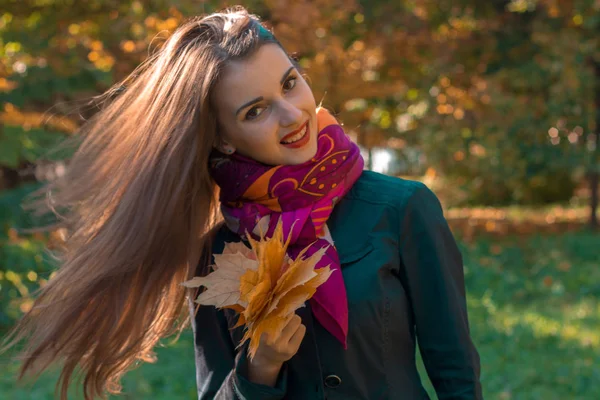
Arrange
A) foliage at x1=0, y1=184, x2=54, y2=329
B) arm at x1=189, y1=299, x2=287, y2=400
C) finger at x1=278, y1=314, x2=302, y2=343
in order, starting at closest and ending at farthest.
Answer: finger at x1=278, y1=314, x2=302, y2=343, arm at x1=189, y1=299, x2=287, y2=400, foliage at x1=0, y1=184, x2=54, y2=329

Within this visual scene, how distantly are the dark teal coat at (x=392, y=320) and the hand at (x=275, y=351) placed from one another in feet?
0.11

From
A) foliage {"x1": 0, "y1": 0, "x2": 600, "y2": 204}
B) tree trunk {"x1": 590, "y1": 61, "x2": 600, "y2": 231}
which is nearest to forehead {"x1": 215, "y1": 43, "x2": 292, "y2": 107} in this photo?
foliage {"x1": 0, "y1": 0, "x2": 600, "y2": 204}

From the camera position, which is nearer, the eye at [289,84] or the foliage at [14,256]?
the eye at [289,84]

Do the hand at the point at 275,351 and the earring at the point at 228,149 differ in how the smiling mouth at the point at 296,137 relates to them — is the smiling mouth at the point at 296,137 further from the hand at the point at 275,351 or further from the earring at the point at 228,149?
the hand at the point at 275,351

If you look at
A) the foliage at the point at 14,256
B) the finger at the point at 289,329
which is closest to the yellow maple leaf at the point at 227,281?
→ the finger at the point at 289,329

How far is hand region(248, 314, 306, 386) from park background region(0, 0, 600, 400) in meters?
3.00

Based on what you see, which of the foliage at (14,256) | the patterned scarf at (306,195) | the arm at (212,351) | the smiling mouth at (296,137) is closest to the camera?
the patterned scarf at (306,195)

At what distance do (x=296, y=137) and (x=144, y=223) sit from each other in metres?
0.53

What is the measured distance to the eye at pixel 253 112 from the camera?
220cm

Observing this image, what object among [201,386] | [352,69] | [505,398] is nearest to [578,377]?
[505,398]

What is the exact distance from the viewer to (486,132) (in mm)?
11344

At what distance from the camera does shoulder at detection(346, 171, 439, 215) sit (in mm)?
2156

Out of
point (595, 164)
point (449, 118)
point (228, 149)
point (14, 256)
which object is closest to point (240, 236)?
point (228, 149)

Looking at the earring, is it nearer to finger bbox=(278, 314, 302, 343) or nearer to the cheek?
the cheek
